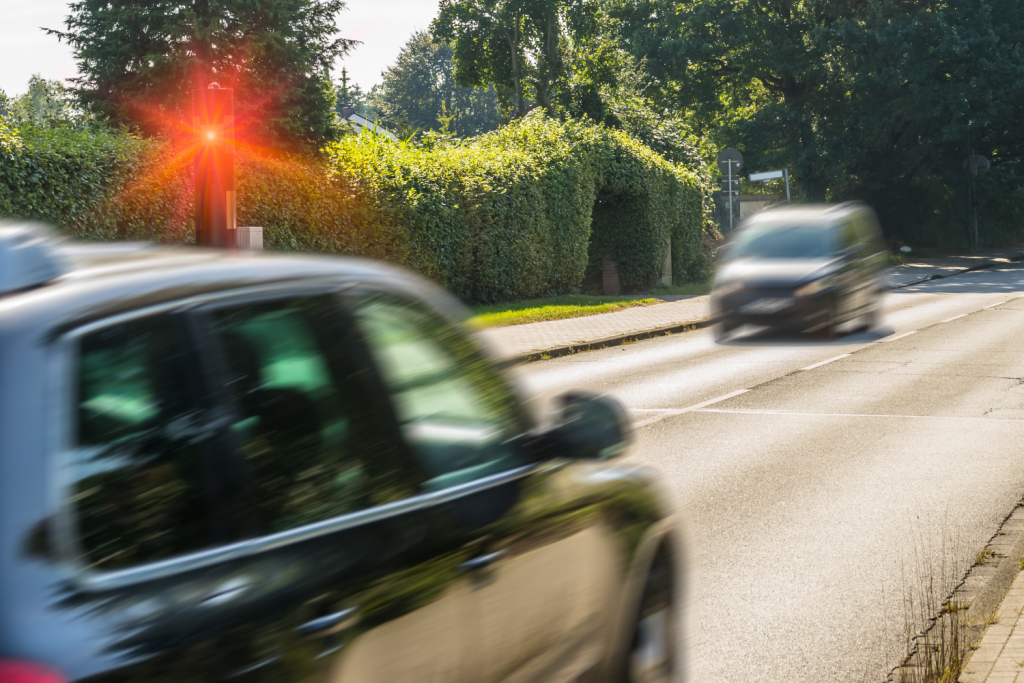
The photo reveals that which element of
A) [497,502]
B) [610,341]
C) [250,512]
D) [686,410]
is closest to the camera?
[250,512]

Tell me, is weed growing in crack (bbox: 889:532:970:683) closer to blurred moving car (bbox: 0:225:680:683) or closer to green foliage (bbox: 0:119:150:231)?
blurred moving car (bbox: 0:225:680:683)

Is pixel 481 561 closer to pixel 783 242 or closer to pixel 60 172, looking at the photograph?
pixel 60 172

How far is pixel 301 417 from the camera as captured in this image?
2340mm

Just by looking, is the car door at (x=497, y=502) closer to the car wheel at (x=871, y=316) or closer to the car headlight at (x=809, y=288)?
the car headlight at (x=809, y=288)

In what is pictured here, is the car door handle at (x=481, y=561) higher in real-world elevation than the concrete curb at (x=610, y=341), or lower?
higher

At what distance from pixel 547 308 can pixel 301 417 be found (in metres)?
20.6

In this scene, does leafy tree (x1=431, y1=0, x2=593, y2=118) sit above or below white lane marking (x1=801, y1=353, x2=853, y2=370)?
above

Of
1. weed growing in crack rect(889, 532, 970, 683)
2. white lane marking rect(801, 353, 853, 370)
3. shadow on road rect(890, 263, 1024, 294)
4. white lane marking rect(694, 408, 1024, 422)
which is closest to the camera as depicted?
weed growing in crack rect(889, 532, 970, 683)

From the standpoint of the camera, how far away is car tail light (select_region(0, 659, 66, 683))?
1.61m

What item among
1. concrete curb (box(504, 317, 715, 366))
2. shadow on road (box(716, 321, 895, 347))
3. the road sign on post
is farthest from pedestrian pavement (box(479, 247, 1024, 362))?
the road sign on post

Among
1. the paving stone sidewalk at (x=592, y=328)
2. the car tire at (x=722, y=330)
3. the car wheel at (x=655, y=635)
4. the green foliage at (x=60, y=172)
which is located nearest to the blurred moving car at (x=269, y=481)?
the car wheel at (x=655, y=635)

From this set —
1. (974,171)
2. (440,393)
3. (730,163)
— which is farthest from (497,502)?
(974,171)

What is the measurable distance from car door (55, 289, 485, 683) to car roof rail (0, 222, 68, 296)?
6.1 inches

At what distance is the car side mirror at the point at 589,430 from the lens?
304 centimetres
